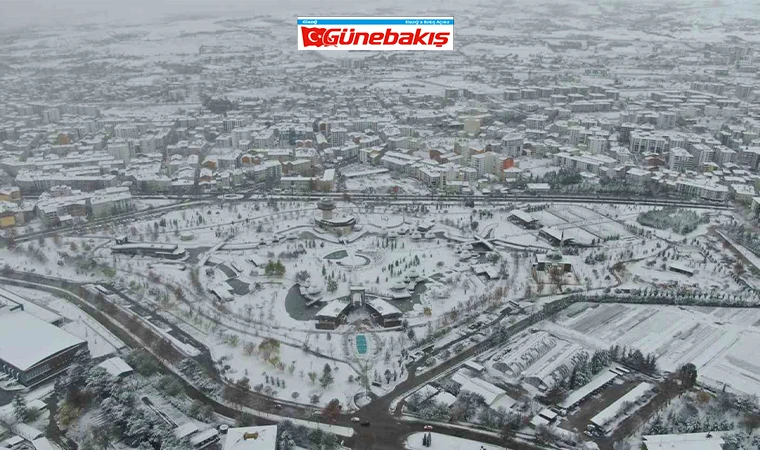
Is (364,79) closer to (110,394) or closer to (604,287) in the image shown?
(604,287)

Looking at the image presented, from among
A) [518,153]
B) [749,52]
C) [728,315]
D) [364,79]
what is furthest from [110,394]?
[749,52]

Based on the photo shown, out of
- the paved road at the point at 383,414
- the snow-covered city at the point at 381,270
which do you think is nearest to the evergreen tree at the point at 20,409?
Result: the snow-covered city at the point at 381,270

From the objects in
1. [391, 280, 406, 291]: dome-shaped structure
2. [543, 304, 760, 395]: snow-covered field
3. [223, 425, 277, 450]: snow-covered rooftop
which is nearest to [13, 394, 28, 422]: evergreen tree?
[223, 425, 277, 450]: snow-covered rooftop

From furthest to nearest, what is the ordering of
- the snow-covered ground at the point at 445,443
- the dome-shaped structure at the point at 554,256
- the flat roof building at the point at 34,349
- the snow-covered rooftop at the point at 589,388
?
the dome-shaped structure at the point at 554,256 → the flat roof building at the point at 34,349 → the snow-covered rooftop at the point at 589,388 → the snow-covered ground at the point at 445,443

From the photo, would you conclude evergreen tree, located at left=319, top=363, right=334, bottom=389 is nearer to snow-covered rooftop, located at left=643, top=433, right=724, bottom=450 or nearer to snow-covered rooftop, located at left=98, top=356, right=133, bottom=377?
snow-covered rooftop, located at left=98, top=356, right=133, bottom=377

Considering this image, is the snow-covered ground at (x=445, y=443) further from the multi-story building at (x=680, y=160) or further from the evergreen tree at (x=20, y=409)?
the multi-story building at (x=680, y=160)

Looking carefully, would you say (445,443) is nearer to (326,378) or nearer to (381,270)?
(326,378)

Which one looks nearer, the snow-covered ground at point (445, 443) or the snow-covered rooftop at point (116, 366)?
the snow-covered ground at point (445, 443)

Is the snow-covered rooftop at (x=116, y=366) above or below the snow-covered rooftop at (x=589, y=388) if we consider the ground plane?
above
